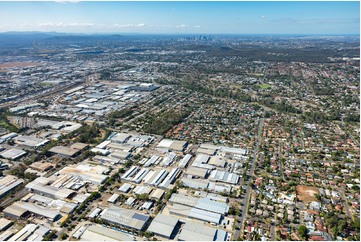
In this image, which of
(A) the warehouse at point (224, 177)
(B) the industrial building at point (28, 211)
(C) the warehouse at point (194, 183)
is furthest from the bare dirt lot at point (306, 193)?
(B) the industrial building at point (28, 211)

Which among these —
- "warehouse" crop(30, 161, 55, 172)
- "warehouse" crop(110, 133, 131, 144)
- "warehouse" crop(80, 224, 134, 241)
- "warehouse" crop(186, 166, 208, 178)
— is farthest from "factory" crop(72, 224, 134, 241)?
"warehouse" crop(110, 133, 131, 144)

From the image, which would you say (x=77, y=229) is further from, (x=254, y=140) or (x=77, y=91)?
(x=77, y=91)

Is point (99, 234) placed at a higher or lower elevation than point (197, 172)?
lower

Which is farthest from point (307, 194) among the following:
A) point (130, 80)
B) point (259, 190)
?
point (130, 80)

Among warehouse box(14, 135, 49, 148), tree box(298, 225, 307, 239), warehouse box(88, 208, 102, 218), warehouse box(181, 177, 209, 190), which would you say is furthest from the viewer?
warehouse box(14, 135, 49, 148)

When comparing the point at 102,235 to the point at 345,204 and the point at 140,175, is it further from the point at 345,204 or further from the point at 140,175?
the point at 345,204

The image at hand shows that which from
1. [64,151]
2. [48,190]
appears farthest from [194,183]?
[64,151]

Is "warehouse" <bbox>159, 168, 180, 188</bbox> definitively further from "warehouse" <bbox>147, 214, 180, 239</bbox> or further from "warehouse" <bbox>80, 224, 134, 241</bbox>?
"warehouse" <bbox>80, 224, 134, 241</bbox>
